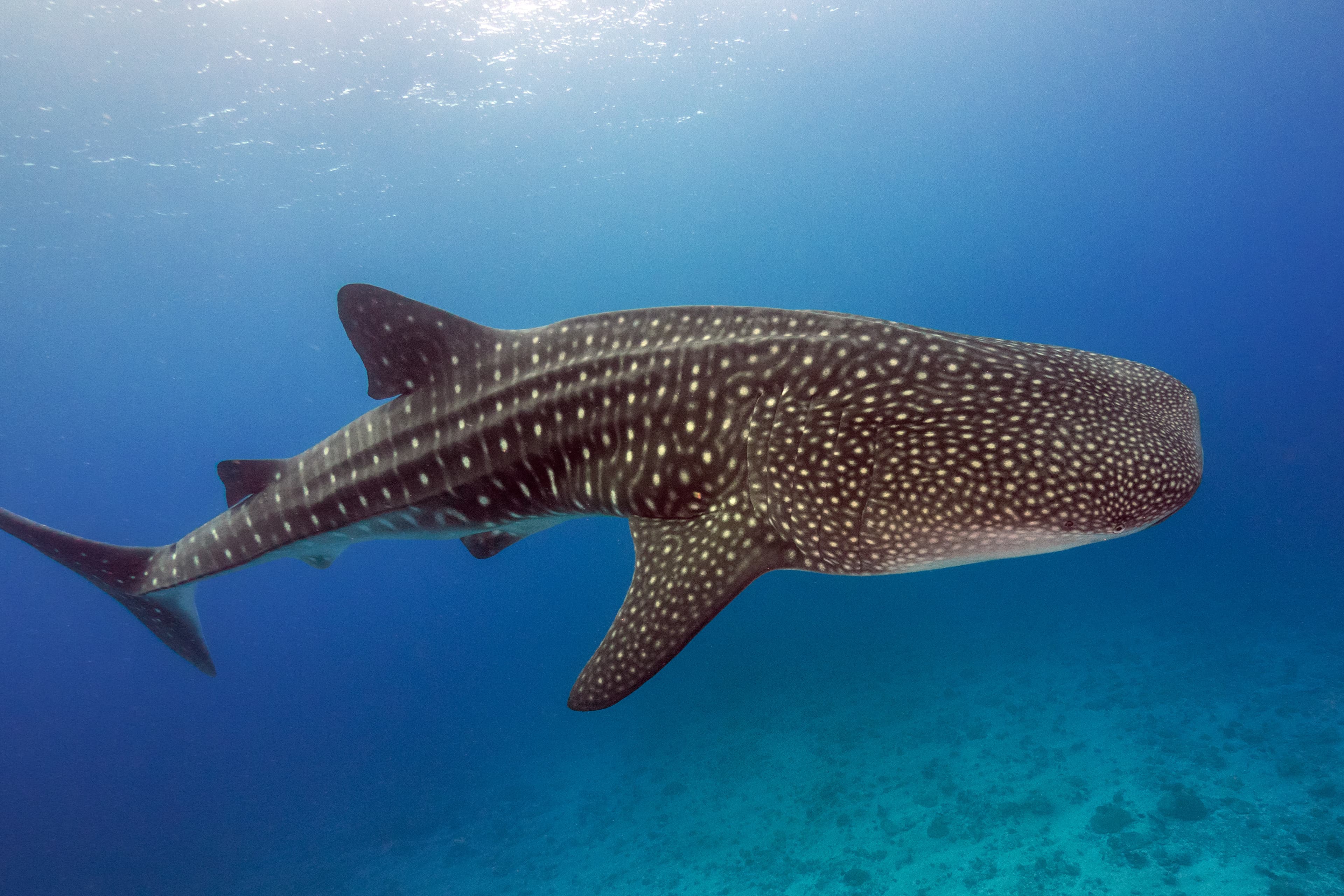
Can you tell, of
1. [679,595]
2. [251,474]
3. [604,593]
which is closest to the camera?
[679,595]

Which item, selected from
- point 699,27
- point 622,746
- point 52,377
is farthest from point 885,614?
point 52,377

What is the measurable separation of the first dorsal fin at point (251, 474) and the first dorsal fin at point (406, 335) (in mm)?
1290

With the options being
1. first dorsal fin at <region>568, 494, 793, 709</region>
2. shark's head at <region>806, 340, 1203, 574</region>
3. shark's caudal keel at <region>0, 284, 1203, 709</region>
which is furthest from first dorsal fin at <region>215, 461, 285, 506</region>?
shark's head at <region>806, 340, 1203, 574</region>

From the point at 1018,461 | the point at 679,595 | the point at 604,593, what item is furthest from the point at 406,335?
the point at 604,593

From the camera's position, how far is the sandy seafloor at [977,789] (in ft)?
27.5

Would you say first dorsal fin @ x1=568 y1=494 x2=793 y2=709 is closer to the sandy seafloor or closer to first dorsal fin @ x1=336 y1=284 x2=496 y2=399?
first dorsal fin @ x1=336 y1=284 x2=496 y2=399

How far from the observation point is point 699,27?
2969 cm

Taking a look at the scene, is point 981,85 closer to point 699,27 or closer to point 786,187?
point 786,187

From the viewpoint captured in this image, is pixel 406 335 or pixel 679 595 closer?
pixel 679 595

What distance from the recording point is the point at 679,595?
109 inches

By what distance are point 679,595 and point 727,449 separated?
73 centimetres

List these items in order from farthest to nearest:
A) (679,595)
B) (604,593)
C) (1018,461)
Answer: (604,593) → (679,595) → (1018,461)

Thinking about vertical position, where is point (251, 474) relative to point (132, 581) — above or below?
above

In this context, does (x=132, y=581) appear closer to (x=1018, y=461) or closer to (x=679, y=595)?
(x=679, y=595)
